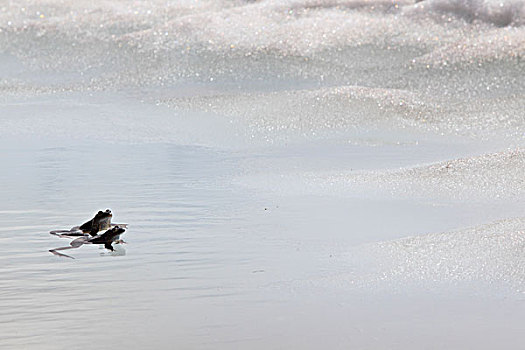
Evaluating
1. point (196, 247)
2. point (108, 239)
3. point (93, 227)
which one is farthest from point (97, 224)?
point (196, 247)

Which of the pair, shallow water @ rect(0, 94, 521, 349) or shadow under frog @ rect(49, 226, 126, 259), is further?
shadow under frog @ rect(49, 226, 126, 259)

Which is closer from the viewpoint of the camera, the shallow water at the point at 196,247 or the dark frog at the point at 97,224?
the shallow water at the point at 196,247

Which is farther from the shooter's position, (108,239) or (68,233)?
(68,233)

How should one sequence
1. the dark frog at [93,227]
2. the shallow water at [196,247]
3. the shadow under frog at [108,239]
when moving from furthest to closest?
the dark frog at [93,227], the shadow under frog at [108,239], the shallow water at [196,247]

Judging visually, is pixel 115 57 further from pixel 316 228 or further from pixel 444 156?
pixel 316 228

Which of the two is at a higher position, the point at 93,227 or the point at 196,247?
the point at 93,227

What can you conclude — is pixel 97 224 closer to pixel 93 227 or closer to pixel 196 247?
pixel 93 227

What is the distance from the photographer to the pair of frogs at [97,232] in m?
2.59

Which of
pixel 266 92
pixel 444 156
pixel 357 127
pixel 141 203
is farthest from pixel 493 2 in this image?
pixel 141 203

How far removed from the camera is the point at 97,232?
106 inches

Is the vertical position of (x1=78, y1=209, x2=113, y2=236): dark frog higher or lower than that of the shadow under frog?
higher

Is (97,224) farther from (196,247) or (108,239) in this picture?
(196,247)

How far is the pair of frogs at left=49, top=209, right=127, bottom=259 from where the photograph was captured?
259 centimetres

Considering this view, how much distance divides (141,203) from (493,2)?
4.54m
